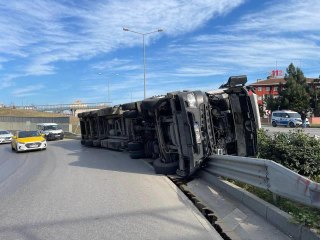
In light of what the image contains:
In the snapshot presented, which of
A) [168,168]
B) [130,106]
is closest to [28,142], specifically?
[130,106]

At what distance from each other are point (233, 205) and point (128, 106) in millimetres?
8723

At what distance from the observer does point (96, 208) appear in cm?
699

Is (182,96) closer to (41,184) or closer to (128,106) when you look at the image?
(41,184)

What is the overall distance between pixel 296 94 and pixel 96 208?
59.6 metres

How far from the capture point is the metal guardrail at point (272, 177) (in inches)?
185

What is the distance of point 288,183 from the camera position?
5.16m

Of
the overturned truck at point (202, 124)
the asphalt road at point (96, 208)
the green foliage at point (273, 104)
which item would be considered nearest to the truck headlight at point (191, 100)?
the overturned truck at point (202, 124)

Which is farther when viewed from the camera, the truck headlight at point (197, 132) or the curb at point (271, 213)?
the truck headlight at point (197, 132)

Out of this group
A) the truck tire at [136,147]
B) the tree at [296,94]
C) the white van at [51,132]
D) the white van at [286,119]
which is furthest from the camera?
the tree at [296,94]

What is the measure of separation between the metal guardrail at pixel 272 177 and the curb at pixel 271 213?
22 cm

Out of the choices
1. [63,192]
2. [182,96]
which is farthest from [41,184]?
[182,96]

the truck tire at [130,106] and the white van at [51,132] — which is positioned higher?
the truck tire at [130,106]

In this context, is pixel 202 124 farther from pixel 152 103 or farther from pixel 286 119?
pixel 286 119

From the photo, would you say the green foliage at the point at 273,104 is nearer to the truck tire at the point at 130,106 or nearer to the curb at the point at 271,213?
the truck tire at the point at 130,106
